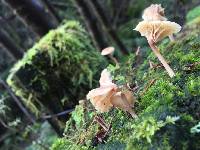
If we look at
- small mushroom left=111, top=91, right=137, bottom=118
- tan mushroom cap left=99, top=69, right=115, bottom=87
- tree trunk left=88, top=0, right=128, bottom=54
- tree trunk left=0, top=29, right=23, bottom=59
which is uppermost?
tree trunk left=0, top=29, right=23, bottom=59

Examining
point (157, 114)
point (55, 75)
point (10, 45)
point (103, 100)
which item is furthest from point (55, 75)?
point (10, 45)

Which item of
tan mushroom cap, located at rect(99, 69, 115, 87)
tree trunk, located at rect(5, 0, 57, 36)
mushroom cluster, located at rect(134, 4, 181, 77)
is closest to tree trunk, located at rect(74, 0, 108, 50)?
tree trunk, located at rect(5, 0, 57, 36)

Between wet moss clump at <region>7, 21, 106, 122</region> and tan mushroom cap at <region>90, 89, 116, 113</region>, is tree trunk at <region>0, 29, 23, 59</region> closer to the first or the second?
wet moss clump at <region>7, 21, 106, 122</region>

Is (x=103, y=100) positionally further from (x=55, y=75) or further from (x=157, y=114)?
(x=55, y=75)

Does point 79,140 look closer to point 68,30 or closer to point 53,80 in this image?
point 53,80

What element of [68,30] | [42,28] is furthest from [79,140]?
[42,28]
